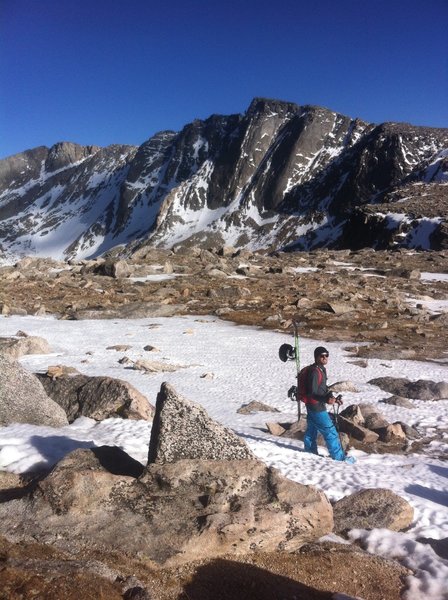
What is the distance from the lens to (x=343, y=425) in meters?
10.2

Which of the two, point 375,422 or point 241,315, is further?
point 241,315

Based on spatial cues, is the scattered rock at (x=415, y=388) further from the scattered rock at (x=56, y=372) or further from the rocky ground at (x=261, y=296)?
the scattered rock at (x=56, y=372)

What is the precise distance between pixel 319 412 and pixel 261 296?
60.9ft

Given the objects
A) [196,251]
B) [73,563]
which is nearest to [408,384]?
[73,563]

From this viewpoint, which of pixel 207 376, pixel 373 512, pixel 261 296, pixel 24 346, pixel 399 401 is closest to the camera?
pixel 373 512

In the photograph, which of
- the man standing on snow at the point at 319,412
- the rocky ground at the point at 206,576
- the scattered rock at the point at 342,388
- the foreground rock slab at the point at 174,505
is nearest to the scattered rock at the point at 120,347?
the scattered rock at the point at 342,388

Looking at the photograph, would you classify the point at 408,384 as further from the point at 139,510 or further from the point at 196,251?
the point at 196,251

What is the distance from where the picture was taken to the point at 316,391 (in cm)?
888

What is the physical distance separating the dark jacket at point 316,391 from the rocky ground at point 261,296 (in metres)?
7.71

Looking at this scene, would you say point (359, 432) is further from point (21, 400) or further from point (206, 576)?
point (21, 400)

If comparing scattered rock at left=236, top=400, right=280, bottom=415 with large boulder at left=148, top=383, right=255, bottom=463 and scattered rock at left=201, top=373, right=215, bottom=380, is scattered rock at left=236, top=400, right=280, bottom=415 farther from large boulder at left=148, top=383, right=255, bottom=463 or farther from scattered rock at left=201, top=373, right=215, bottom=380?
large boulder at left=148, top=383, right=255, bottom=463

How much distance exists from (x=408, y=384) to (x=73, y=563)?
1057 cm

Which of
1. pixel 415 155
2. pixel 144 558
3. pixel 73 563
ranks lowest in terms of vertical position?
pixel 144 558

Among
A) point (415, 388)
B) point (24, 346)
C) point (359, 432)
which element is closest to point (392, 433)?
point (359, 432)
